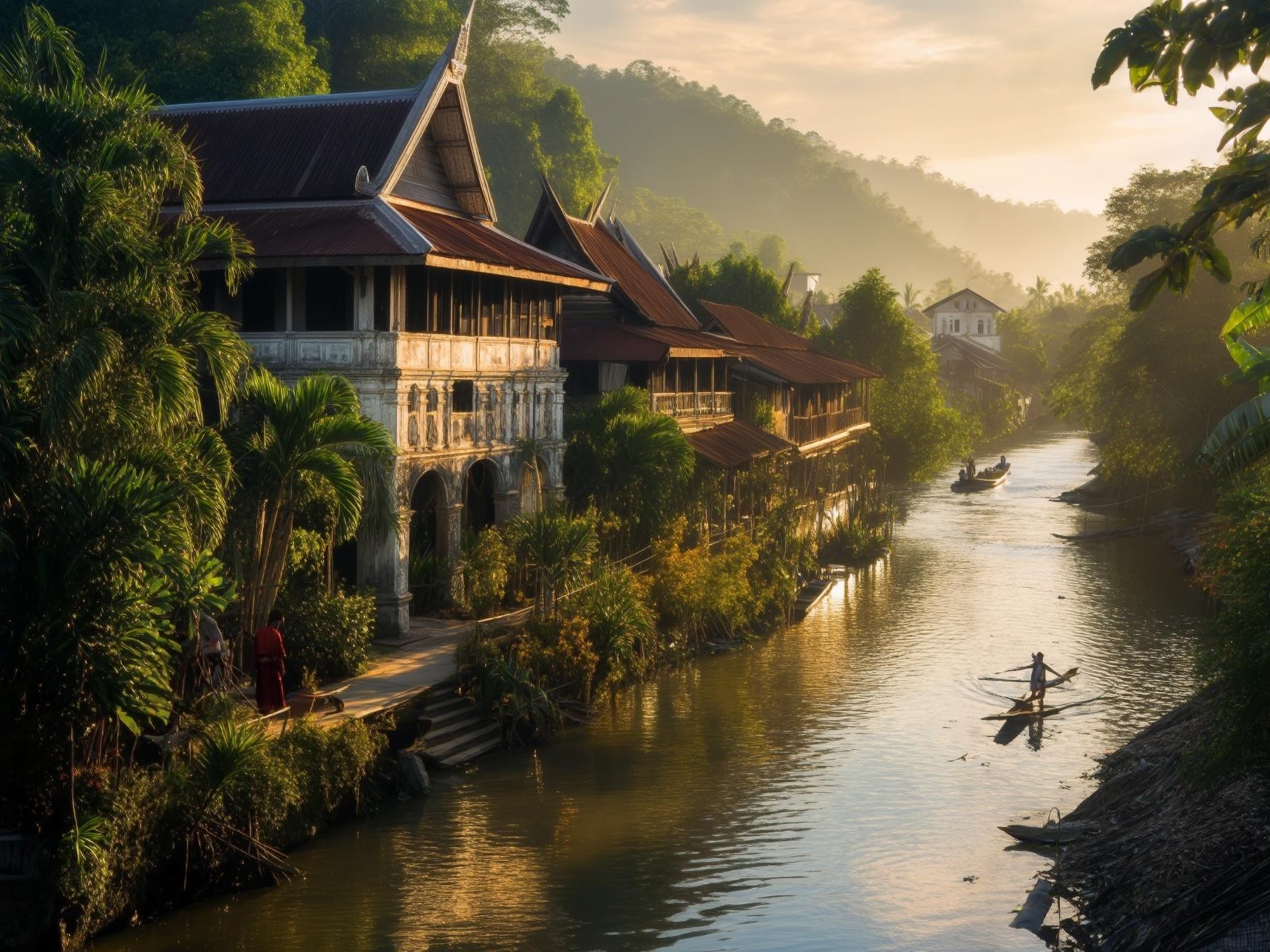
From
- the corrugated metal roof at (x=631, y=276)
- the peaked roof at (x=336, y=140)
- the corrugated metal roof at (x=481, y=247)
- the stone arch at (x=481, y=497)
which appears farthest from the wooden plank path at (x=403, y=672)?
the corrugated metal roof at (x=631, y=276)

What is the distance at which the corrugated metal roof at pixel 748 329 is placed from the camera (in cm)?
5394

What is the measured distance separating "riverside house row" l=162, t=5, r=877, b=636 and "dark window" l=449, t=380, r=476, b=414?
4 cm

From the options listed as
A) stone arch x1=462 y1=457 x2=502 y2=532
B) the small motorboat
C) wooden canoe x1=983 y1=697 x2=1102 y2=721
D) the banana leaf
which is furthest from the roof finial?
the small motorboat

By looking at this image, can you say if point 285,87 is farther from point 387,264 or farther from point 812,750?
point 812,750

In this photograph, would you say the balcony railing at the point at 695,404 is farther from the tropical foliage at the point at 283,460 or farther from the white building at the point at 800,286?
the white building at the point at 800,286

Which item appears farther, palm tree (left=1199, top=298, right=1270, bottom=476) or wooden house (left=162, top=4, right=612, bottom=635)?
wooden house (left=162, top=4, right=612, bottom=635)

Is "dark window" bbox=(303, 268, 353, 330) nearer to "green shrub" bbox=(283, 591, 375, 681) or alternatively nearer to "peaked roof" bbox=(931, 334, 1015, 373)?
"green shrub" bbox=(283, 591, 375, 681)

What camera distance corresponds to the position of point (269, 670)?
21.7m

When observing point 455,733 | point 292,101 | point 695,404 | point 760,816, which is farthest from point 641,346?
point 760,816

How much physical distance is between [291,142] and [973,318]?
120 metres

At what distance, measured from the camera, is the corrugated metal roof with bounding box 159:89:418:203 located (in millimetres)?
30984

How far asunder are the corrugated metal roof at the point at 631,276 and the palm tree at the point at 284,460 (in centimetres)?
1993

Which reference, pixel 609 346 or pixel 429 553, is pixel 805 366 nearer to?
pixel 609 346

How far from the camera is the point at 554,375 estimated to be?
118 ft
